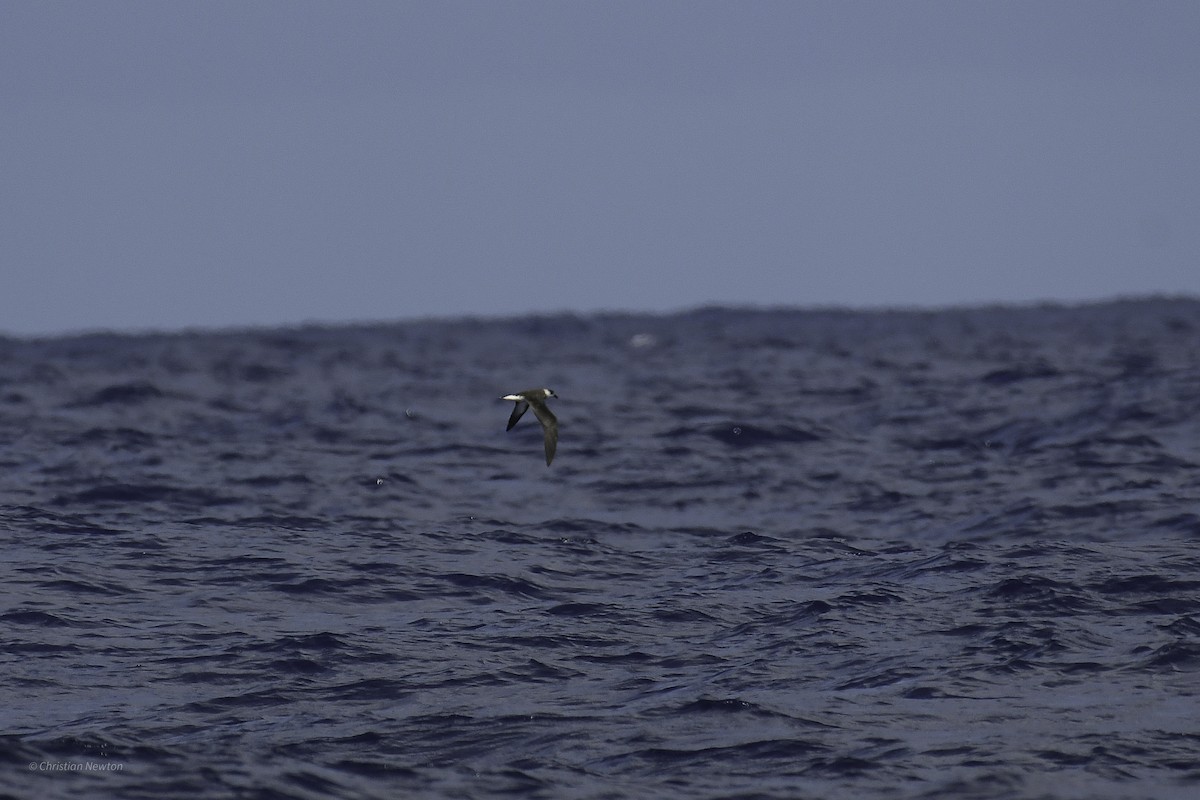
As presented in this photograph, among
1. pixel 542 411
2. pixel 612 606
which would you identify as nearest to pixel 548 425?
pixel 542 411

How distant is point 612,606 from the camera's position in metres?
18.0

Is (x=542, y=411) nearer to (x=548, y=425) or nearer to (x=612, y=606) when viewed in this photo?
(x=548, y=425)

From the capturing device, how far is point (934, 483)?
27562mm

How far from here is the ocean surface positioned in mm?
12172

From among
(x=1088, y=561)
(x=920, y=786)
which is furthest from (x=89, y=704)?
(x=1088, y=561)

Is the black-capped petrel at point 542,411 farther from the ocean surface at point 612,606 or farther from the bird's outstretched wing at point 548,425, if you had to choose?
the ocean surface at point 612,606

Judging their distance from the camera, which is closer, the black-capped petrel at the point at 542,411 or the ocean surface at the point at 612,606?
the ocean surface at the point at 612,606

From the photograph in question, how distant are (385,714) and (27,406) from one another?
1279 inches

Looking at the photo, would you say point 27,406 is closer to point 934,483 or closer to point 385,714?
point 934,483

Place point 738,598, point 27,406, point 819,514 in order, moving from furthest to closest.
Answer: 1. point 27,406
2. point 819,514
3. point 738,598

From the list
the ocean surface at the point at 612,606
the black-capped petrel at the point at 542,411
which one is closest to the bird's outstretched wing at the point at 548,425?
the black-capped petrel at the point at 542,411

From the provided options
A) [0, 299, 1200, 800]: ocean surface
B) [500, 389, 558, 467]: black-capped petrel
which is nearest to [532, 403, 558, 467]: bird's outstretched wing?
[500, 389, 558, 467]: black-capped petrel

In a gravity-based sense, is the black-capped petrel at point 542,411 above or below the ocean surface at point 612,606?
above

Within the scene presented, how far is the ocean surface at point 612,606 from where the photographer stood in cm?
1217
